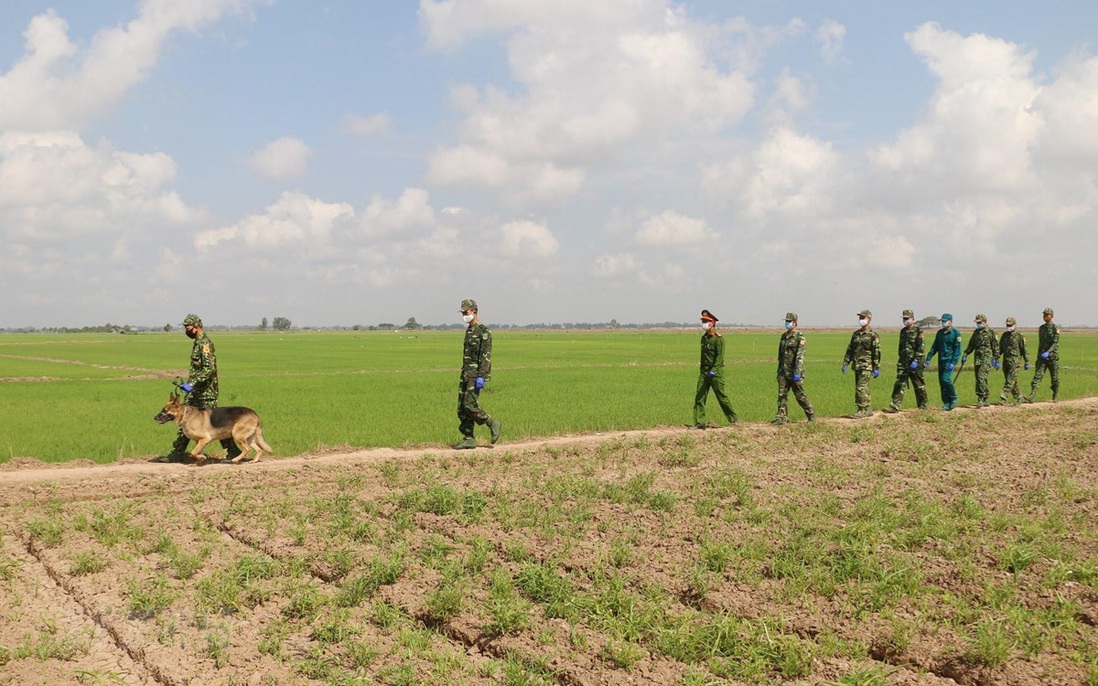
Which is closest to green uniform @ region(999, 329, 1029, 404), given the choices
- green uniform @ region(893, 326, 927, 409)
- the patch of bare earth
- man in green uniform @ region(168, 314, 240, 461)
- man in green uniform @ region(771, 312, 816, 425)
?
green uniform @ region(893, 326, 927, 409)

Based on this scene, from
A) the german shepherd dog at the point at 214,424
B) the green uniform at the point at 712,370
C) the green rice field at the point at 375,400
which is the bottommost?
the green rice field at the point at 375,400

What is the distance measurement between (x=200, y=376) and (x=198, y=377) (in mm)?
30

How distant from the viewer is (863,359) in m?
14.6

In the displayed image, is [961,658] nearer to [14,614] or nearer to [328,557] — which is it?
[328,557]

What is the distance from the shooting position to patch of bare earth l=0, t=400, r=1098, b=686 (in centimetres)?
450

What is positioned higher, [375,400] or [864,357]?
[864,357]

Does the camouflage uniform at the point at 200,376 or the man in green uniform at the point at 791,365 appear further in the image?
the man in green uniform at the point at 791,365

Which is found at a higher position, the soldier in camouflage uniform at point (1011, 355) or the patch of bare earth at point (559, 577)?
the soldier in camouflage uniform at point (1011, 355)

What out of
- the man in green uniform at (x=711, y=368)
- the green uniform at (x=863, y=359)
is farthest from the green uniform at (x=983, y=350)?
the man in green uniform at (x=711, y=368)

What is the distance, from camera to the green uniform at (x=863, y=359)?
14609 millimetres

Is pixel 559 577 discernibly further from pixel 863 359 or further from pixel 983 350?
pixel 983 350

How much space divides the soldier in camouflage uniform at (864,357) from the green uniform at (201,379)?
11.8m

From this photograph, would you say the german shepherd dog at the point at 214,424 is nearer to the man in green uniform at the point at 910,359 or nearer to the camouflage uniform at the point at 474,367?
the camouflage uniform at the point at 474,367

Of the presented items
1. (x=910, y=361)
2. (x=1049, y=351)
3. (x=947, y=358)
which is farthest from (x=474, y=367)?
(x=1049, y=351)
